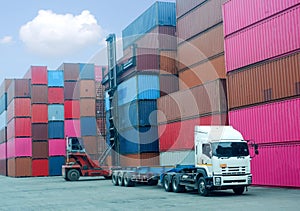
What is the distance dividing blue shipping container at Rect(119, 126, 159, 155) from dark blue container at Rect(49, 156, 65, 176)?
18.8m

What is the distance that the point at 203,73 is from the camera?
29.3m

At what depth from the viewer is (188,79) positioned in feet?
103

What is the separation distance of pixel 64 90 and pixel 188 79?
23.5 m

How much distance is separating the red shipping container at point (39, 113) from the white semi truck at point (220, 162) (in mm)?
33224

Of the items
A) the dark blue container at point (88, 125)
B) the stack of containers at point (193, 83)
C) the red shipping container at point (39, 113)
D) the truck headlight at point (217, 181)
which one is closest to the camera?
the truck headlight at point (217, 181)

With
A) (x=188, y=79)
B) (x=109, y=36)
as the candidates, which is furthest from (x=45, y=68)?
(x=188, y=79)

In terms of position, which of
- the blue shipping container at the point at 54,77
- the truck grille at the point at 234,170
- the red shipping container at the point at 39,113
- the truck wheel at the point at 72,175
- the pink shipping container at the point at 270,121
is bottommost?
the truck wheel at the point at 72,175

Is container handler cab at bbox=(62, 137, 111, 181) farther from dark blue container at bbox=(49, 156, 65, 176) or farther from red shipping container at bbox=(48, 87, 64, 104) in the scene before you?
red shipping container at bbox=(48, 87, 64, 104)

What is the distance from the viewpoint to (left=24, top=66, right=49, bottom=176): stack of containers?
163 ft

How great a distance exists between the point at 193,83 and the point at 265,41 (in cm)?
939

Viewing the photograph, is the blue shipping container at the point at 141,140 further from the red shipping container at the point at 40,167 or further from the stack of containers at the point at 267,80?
the red shipping container at the point at 40,167

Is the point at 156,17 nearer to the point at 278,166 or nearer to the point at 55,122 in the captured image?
the point at 278,166

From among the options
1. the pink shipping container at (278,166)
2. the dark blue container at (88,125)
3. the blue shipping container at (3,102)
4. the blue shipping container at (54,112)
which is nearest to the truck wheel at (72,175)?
the dark blue container at (88,125)

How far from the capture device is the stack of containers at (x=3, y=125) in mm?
61844
